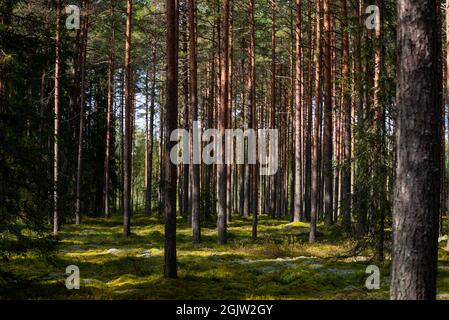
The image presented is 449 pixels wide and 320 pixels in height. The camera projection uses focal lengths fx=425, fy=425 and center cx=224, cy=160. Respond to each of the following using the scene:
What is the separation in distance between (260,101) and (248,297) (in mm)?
35260

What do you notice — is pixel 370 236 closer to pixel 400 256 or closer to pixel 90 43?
pixel 400 256

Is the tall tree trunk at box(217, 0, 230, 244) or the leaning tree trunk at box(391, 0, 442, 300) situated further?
the tall tree trunk at box(217, 0, 230, 244)

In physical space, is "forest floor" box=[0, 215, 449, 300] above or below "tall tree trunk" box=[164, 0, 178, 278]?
below

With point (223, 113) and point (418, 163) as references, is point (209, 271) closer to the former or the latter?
point (223, 113)

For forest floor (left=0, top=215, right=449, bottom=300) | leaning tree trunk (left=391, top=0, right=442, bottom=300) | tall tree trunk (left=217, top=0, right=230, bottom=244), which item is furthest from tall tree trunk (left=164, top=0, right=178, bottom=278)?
tall tree trunk (left=217, top=0, right=230, bottom=244)

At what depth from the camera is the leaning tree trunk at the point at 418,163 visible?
16.8 feet

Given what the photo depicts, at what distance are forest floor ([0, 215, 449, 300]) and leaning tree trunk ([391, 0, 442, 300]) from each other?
11.8 feet

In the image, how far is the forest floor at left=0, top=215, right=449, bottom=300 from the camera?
31.4 ft

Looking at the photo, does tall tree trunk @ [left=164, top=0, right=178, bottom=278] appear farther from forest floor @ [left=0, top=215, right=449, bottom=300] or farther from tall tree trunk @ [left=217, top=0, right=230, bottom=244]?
tall tree trunk @ [left=217, top=0, right=230, bottom=244]

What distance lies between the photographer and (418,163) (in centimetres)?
513

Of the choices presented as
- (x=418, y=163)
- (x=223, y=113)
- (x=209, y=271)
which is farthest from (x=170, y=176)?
(x=223, y=113)

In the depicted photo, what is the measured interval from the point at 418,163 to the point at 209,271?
8342mm

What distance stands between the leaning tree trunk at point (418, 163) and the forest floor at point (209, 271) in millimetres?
3586
